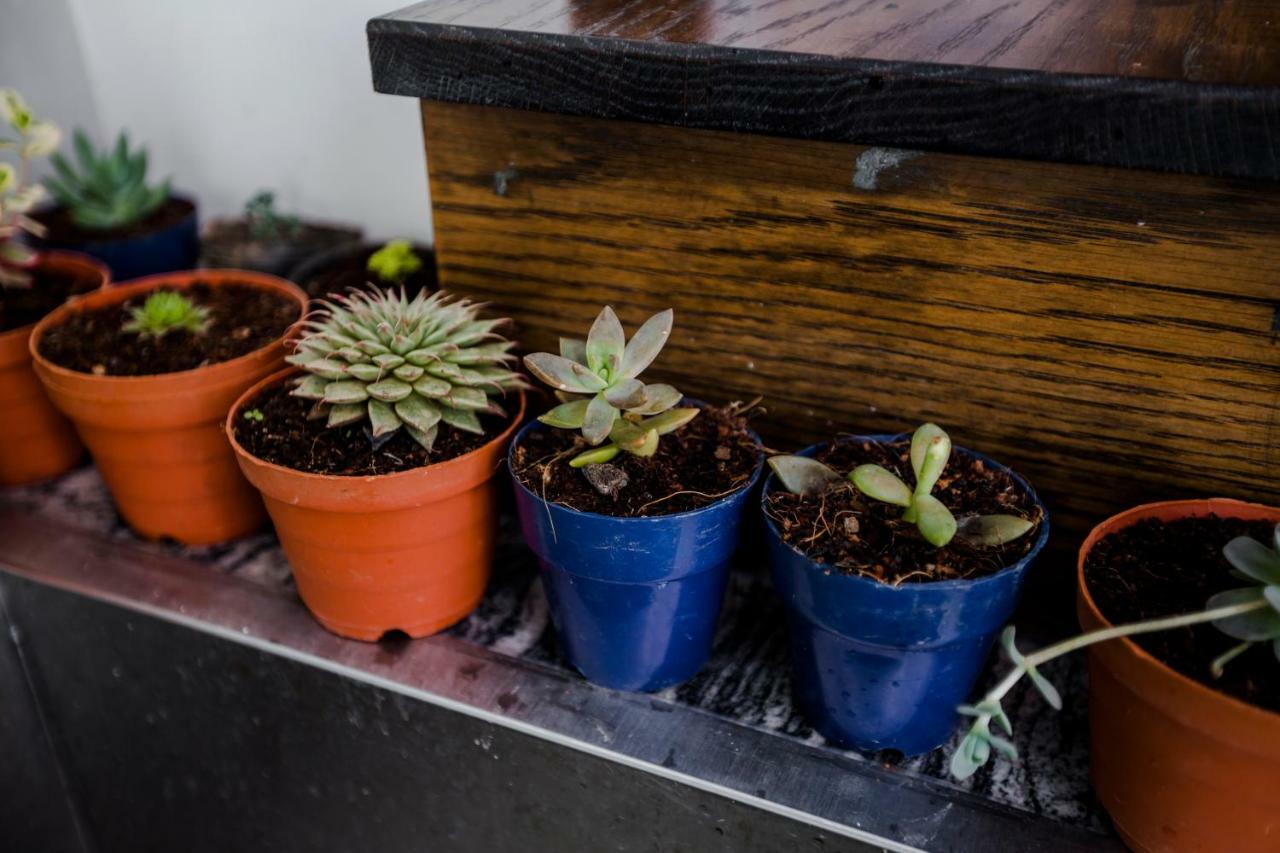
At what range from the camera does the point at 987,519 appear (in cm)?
86

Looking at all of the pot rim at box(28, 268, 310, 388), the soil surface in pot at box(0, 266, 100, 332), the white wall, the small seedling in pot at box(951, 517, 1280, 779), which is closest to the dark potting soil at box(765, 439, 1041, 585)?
the small seedling in pot at box(951, 517, 1280, 779)

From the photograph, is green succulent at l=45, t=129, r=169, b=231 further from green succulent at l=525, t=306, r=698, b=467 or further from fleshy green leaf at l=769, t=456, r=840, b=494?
fleshy green leaf at l=769, t=456, r=840, b=494

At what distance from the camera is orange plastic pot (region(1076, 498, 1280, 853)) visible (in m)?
0.73

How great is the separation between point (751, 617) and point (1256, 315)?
0.57m

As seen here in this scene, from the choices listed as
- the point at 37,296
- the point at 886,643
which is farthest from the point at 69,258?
the point at 886,643


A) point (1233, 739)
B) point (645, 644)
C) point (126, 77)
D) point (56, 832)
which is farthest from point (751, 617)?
point (126, 77)

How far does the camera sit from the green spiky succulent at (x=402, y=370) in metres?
0.97

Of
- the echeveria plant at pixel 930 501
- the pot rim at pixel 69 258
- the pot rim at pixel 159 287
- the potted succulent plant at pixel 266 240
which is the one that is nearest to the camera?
the echeveria plant at pixel 930 501

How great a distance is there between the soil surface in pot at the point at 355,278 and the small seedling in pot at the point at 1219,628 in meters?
0.85

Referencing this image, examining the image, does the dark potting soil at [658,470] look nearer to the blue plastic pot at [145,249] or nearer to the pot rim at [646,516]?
the pot rim at [646,516]

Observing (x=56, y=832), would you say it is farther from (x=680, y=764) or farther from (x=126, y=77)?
(x=126, y=77)

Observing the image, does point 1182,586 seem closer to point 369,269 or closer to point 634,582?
point 634,582

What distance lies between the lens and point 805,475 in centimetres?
91

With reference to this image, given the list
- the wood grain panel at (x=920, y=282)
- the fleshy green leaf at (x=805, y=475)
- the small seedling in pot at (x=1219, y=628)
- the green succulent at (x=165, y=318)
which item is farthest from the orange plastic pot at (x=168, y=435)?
the small seedling in pot at (x=1219, y=628)
